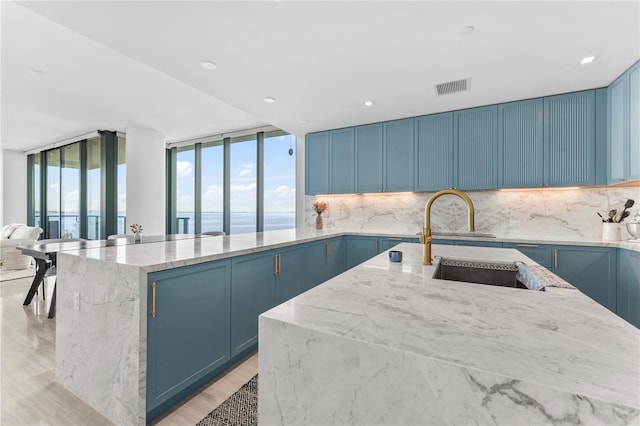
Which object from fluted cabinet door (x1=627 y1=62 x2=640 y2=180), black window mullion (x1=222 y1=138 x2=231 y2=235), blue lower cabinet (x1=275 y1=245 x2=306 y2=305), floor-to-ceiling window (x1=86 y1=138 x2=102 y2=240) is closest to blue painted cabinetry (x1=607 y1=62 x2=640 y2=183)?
fluted cabinet door (x1=627 y1=62 x2=640 y2=180)

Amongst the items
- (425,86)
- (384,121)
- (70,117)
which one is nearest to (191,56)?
(425,86)

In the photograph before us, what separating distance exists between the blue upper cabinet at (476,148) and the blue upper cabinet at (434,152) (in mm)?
95

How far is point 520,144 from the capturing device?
3.31 metres

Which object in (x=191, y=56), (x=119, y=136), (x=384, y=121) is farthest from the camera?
(x=119, y=136)

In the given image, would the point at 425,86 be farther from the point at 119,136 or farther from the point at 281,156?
the point at 119,136

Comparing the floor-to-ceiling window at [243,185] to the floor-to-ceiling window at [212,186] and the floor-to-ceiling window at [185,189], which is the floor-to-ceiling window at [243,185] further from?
the floor-to-ceiling window at [185,189]

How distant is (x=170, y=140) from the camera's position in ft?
20.4

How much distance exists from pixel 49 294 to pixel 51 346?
1725 mm

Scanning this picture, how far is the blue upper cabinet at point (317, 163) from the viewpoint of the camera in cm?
452

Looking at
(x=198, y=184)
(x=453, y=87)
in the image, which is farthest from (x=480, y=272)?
(x=198, y=184)

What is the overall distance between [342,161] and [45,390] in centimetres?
390

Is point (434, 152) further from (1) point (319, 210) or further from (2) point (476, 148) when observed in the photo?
(1) point (319, 210)

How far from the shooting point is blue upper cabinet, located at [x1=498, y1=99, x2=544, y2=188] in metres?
3.22

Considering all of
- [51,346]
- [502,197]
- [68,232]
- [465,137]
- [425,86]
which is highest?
[425,86]
